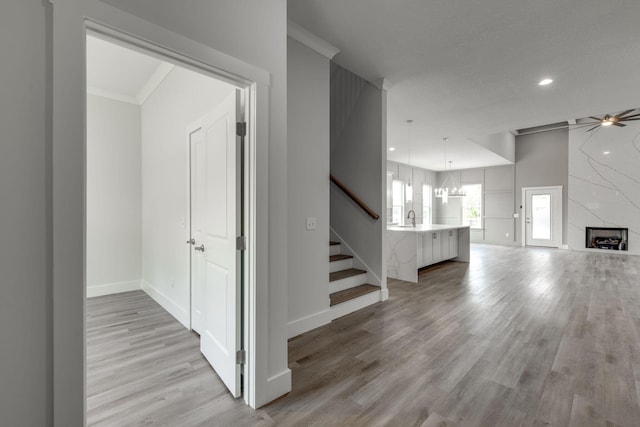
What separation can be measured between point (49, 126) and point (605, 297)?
20.6 feet

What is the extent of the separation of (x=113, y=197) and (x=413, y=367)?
4647 mm

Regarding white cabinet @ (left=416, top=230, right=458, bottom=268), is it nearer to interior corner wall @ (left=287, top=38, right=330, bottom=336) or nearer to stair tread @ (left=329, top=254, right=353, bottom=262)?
stair tread @ (left=329, top=254, right=353, bottom=262)

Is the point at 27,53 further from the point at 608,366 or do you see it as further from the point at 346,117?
the point at 608,366

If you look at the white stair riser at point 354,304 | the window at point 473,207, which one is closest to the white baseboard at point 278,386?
the white stair riser at point 354,304

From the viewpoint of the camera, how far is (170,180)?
3549mm

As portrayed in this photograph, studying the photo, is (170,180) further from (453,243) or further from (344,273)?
(453,243)

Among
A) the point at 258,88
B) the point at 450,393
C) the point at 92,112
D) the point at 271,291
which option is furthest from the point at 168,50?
the point at 92,112

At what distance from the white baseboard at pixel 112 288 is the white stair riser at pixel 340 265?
313 centimetres

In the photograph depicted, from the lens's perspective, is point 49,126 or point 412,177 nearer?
point 49,126

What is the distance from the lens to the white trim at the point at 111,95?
13.6 feet

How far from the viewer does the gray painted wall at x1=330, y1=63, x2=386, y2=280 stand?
4.00m

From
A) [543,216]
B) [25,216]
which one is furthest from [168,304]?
[543,216]

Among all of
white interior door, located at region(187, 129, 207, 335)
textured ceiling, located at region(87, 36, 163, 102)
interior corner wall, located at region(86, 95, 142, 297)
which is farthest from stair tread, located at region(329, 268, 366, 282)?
textured ceiling, located at region(87, 36, 163, 102)

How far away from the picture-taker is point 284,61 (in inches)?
79.9
